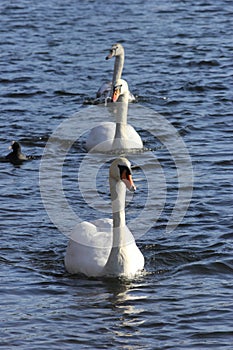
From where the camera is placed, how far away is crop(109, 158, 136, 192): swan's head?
972 centimetres

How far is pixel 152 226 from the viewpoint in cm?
1199

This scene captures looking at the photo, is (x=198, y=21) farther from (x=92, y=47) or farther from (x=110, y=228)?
(x=110, y=228)

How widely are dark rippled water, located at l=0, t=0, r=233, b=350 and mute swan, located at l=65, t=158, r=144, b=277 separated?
0.48ft

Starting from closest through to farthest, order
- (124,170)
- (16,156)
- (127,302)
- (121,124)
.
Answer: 1. (127,302)
2. (124,170)
3. (16,156)
4. (121,124)

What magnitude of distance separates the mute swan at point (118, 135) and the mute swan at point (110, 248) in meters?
5.20

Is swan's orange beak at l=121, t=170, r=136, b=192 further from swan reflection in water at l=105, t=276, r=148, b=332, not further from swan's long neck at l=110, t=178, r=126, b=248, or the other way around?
swan reflection in water at l=105, t=276, r=148, b=332

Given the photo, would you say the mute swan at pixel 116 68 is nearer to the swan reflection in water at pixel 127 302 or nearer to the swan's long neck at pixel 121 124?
the swan's long neck at pixel 121 124

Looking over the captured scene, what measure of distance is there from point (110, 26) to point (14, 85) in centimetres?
581

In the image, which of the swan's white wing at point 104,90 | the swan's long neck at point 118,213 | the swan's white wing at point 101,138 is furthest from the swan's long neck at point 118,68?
the swan's long neck at point 118,213

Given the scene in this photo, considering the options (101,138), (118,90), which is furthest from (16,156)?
(118,90)

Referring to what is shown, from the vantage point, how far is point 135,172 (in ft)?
47.6

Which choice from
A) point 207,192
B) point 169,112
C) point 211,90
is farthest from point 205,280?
point 211,90

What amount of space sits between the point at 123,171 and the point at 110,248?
0.91 metres

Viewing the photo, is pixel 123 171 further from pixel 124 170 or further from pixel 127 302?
pixel 127 302
